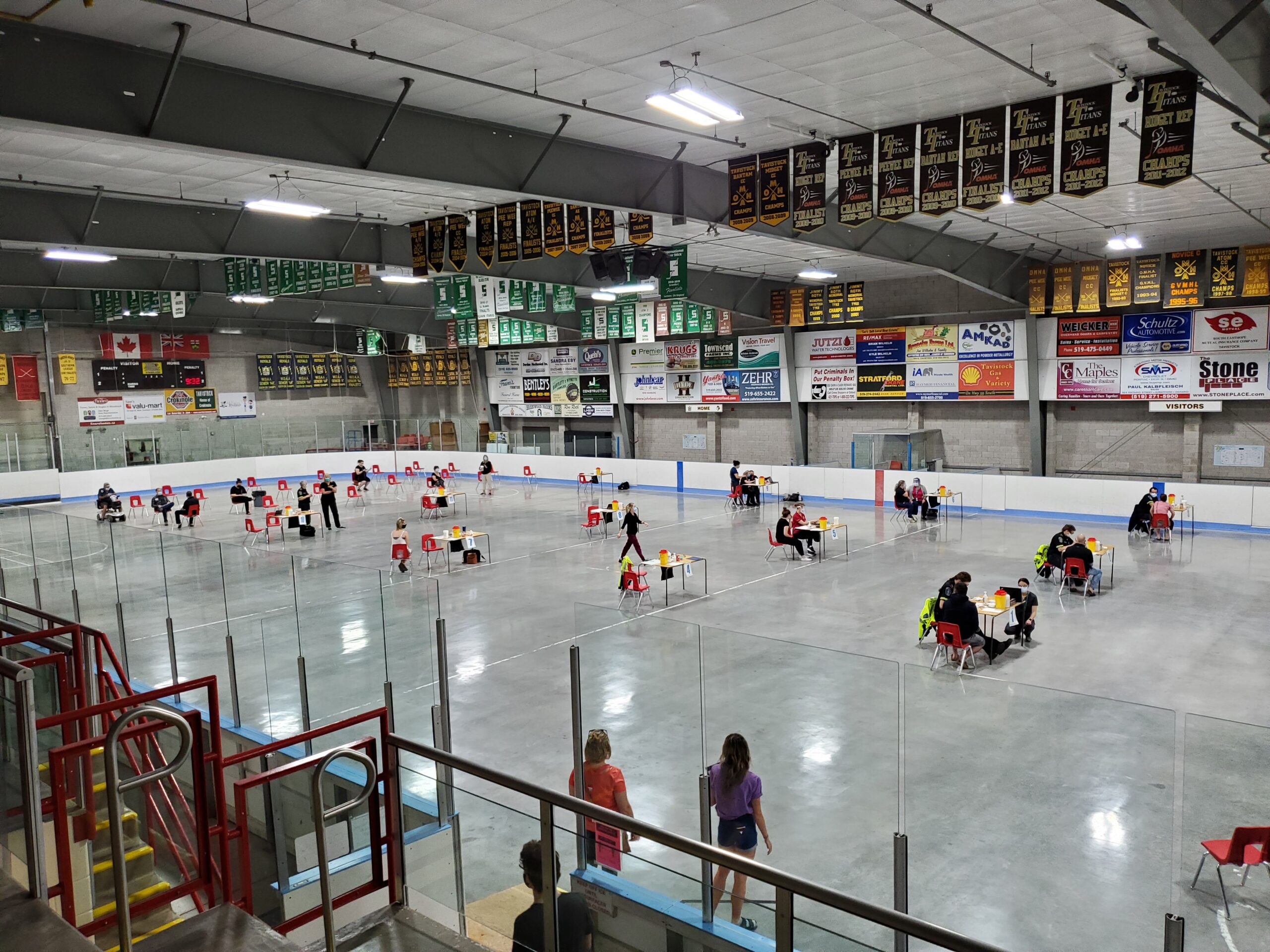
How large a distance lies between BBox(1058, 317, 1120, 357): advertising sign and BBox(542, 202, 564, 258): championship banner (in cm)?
1695

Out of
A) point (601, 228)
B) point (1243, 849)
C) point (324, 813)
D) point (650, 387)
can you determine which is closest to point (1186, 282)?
point (601, 228)

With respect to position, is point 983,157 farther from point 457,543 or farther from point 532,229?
point 457,543

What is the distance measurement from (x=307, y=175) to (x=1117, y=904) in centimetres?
1374

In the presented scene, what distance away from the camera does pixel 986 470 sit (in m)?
26.5

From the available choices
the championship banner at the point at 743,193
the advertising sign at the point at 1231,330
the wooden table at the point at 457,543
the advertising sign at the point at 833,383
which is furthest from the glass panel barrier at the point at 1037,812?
the advertising sign at the point at 833,383

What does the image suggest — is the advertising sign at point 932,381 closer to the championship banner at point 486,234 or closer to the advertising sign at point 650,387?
the advertising sign at point 650,387

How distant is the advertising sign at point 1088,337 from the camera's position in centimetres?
2394

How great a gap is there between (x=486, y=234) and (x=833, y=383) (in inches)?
697

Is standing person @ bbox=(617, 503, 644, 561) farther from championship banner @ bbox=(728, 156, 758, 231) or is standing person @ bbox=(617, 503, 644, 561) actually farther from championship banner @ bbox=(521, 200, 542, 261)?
championship banner @ bbox=(728, 156, 758, 231)

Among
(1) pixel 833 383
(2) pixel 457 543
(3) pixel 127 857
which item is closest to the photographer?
(3) pixel 127 857

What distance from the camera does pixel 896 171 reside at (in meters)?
11.3

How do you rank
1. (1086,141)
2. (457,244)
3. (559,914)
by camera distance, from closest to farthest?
(559,914) → (1086,141) → (457,244)

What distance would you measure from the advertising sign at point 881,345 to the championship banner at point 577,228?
16.7 m

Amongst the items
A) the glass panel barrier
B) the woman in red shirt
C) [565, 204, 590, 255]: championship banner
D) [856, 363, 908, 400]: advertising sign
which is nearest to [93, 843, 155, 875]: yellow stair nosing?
the woman in red shirt
